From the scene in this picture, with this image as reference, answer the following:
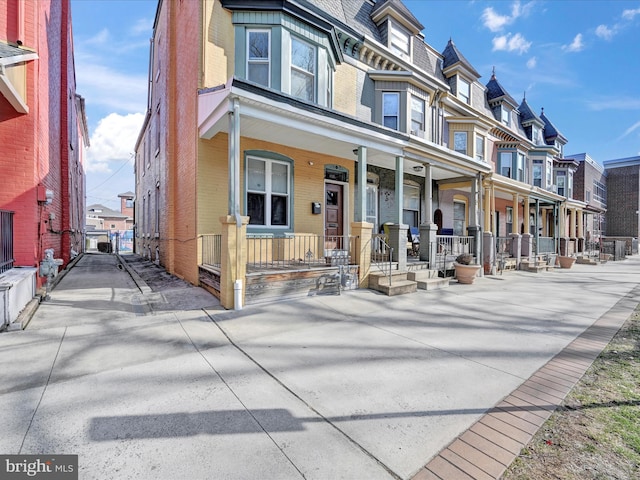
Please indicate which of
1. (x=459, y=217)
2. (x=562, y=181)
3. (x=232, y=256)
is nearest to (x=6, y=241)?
(x=232, y=256)

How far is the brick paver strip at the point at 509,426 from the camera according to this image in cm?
200

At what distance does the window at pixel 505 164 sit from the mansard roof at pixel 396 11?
31.3 ft

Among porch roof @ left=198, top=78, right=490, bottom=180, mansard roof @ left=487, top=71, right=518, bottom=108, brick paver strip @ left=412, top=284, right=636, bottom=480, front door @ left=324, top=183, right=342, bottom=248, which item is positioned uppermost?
mansard roof @ left=487, top=71, right=518, bottom=108

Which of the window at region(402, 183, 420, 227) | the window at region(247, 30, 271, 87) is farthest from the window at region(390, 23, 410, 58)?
the window at region(247, 30, 271, 87)

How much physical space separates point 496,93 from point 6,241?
2194 cm

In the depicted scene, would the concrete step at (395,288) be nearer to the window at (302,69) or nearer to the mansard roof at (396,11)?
the window at (302,69)

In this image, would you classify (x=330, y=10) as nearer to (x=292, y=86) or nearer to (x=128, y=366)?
(x=292, y=86)

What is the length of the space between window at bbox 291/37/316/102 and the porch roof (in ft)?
4.74

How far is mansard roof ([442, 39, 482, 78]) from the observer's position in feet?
47.6

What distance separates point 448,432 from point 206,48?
8.64m

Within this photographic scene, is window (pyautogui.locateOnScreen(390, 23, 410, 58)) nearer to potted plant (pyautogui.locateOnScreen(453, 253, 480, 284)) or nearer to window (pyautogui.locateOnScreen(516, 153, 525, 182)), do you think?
potted plant (pyautogui.locateOnScreen(453, 253, 480, 284))

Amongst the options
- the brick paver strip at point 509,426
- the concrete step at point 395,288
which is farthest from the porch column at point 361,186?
the brick paver strip at point 509,426

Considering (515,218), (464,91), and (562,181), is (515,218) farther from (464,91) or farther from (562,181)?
(562,181)

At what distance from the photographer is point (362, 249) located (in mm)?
7750
